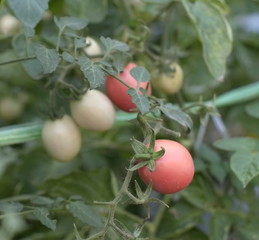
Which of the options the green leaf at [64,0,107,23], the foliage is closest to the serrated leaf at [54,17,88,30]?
the foliage

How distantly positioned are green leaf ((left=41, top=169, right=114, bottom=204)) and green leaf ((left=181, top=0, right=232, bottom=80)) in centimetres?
25

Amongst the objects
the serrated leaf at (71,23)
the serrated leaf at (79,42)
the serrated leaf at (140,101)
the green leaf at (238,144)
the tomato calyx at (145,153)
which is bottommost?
the green leaf at (238,144)

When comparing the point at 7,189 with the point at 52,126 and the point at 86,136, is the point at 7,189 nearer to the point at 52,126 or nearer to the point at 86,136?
the point at 86,136

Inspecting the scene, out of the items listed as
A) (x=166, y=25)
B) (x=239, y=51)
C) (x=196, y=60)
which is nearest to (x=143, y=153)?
(x=166, y=25)

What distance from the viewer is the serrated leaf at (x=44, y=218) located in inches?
26.6

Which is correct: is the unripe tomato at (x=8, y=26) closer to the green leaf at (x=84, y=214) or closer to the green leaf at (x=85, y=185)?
the green leaf at (x=85, y=185)

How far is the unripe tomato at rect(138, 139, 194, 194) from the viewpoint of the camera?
644mm

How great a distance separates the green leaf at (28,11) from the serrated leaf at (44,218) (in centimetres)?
22

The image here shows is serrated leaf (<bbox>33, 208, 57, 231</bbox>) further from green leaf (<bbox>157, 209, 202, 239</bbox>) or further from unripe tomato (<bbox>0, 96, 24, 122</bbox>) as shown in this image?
unripe tomato (<bbox>0, 96, 24, 122</bbox>)

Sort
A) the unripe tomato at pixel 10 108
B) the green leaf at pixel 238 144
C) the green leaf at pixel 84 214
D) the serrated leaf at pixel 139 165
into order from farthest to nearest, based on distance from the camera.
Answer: the unripe tomato at pixel 10 108 → the green leaf at pixel 238 144 → the green leaf at pixel 84 214 → the serrated leaf at pixel 139 165

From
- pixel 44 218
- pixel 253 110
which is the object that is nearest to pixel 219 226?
pixel 253 110

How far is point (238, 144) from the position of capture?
2.79ft

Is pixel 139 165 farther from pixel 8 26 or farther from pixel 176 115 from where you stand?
pixel 8 26

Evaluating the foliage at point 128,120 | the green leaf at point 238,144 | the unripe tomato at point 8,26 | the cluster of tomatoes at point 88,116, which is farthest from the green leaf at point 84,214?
the unripe tomato at point 8,26
